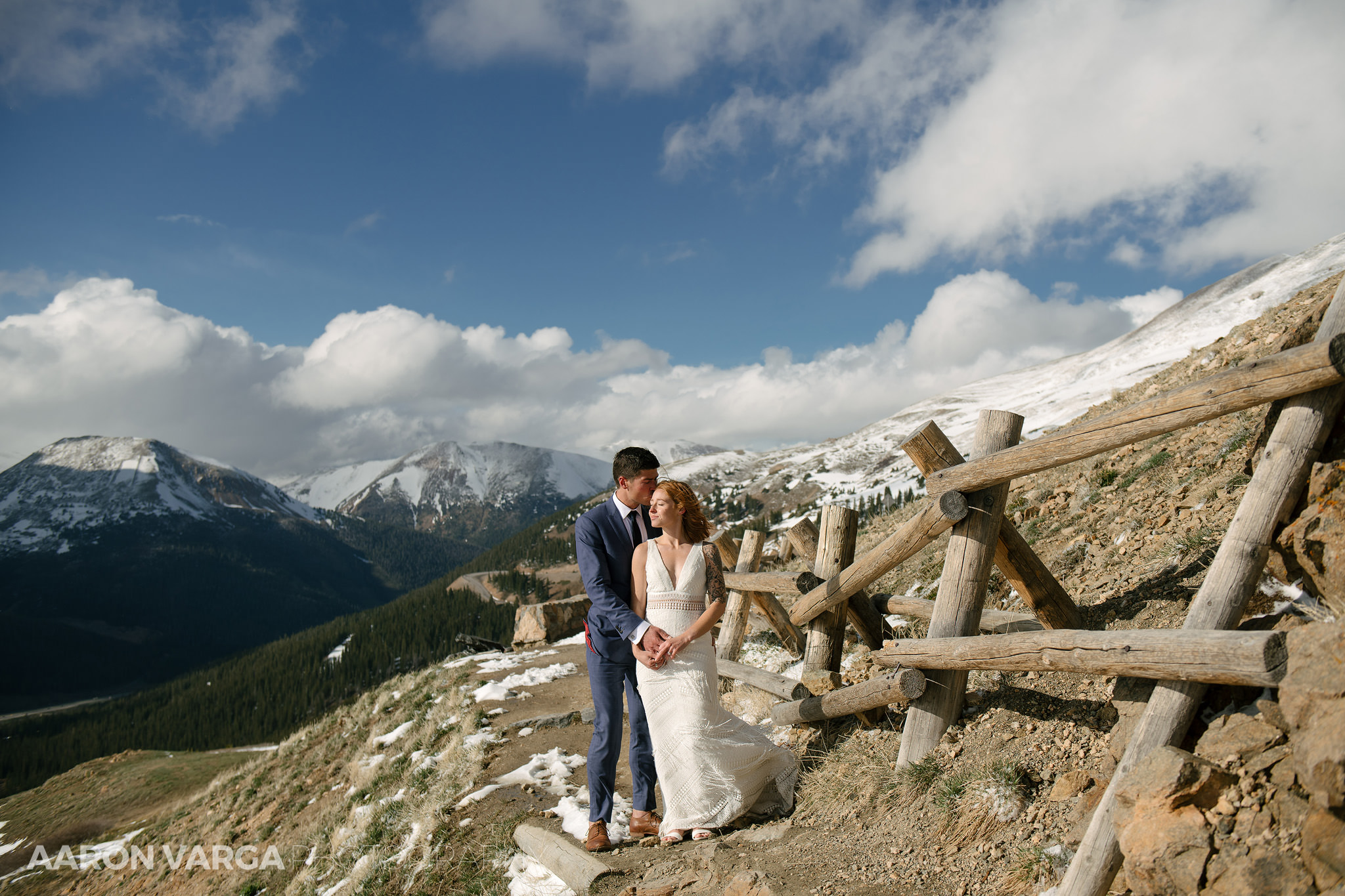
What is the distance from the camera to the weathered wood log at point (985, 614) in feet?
21.7

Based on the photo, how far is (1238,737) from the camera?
3635mm

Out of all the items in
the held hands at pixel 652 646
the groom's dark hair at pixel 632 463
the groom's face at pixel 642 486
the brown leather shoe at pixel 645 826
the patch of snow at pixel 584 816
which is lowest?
the patch of snow at pixel 584 816

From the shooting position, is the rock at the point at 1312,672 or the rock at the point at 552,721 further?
the rock at the point at 552,721

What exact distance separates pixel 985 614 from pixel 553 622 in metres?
18.9

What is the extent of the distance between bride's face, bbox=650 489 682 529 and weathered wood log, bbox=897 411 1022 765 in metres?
2.38

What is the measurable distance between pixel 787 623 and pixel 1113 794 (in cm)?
652

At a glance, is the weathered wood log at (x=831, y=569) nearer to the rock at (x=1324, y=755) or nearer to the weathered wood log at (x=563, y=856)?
the weathered wood log at (x=563, y=856)

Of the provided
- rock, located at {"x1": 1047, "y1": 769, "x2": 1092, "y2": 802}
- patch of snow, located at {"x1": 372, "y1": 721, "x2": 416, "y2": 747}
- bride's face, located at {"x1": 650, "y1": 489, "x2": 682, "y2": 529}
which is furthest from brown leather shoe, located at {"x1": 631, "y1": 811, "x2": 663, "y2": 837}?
patch of snow, located at {"x1": 372, "y1": 721, "x2": 416, "y2": 747}

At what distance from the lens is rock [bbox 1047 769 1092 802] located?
4.39 m

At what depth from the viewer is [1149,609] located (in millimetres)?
5836

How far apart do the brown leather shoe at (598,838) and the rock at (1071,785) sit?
12.4 ft

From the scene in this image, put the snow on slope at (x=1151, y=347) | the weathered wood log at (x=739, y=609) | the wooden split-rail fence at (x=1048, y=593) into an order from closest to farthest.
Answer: the wooden split-rail fence at (x=1048, y=593) < the weathered wood log at (x=739, y=609) < the snow on slope at (x=1151, y=347)

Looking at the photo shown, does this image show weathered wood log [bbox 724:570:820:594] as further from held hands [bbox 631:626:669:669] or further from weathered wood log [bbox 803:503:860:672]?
held hands [bbox 631:626:669:669]

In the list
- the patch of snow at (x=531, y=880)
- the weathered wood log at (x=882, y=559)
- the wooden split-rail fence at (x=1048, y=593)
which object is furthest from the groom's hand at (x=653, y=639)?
the weathered wood log at (x=882, y=559)
